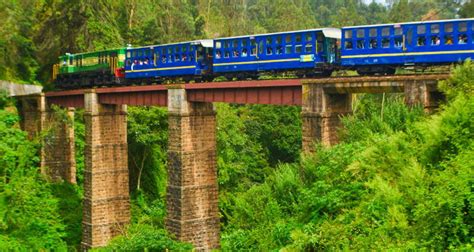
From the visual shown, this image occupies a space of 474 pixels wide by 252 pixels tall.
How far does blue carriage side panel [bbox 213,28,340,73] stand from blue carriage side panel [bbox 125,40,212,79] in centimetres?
130

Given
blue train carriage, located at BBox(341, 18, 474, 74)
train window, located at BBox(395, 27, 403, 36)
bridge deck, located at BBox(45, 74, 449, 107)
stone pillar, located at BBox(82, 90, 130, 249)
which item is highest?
train window, located at BBox(395, 27, 403, 36)

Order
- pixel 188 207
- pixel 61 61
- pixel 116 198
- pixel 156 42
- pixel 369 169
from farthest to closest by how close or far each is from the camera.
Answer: pixel 156 42 → pixel 61 61 → pixel 116 198 → pixel 188 207 → pixel 369 169

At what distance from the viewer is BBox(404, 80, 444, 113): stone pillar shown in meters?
21.6

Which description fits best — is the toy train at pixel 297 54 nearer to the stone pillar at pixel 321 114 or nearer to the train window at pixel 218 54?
the train window at pixel 218 54

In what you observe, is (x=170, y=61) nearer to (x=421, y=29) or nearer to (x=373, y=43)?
(x=373, y=43)

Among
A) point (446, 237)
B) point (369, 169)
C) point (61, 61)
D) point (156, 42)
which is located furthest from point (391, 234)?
point (156, 42)

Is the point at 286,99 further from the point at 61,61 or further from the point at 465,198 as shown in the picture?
the point at 61,61

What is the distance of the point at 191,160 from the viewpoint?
102 ft

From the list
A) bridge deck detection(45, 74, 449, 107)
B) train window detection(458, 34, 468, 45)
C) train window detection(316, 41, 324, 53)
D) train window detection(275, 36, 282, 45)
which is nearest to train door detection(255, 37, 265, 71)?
train window detection(275, 36, 282, 45)

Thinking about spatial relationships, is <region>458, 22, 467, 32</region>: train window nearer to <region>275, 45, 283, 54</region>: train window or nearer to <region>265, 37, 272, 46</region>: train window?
<region>275, 45, 283, 54</region>: train window

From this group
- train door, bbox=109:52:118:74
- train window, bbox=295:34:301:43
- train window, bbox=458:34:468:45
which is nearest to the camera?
train window, bbox=458:34:468:45

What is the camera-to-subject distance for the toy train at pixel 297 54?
78.0 ft

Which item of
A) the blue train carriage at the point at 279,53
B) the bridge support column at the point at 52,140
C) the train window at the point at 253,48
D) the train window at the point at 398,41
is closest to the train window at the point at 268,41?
the blue train carriage at the point at 279,53

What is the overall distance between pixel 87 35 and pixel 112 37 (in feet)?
5.86
